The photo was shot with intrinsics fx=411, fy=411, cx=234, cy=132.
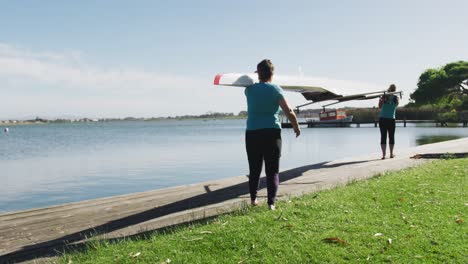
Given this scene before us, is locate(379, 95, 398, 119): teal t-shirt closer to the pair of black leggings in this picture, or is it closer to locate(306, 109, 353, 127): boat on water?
the pair of black leggings

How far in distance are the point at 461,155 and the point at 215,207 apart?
8843mm

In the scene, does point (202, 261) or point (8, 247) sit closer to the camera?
point (202, 261)

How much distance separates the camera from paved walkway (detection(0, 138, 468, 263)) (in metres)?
5.15

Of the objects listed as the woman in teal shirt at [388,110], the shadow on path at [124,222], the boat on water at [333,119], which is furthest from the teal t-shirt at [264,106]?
the boat on water at [333,119]

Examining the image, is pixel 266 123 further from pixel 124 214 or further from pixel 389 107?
pixel 389 107

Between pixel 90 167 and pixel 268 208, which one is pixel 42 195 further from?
pixel 268 208

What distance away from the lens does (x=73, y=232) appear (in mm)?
5562

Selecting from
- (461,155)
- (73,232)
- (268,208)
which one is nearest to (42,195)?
(73,232)

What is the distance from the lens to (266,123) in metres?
5.75

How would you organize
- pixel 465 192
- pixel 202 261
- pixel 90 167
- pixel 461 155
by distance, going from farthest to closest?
pixel 90 167 → pixel 461 155 → pixel 465 192 → pixel 202 261

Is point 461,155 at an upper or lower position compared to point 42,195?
upper

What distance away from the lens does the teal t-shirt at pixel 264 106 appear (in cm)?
573

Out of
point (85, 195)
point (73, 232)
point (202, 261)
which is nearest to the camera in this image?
point (202, 261)

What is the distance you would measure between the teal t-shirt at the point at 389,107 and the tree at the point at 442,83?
60.1 metres
